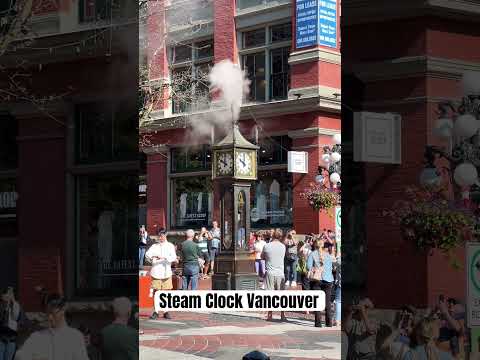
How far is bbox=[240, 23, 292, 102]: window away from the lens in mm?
3689

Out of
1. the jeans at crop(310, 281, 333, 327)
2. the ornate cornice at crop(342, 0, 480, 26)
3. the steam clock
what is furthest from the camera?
the steam clock

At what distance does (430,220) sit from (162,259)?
2006mm

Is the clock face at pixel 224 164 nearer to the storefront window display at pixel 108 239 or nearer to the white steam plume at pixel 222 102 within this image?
the white steam plume at pixel 222 102

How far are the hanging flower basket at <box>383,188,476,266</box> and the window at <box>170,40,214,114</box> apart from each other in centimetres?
146

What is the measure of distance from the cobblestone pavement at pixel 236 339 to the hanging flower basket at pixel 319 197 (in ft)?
1.55

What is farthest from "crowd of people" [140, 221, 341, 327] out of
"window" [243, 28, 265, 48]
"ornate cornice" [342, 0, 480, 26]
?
"ornate cornice" [342, 0, 480, 26]

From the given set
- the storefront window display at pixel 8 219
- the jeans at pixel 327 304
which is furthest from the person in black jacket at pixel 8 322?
the jeans at pixel 327 304

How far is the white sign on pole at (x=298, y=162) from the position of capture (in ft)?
10.8

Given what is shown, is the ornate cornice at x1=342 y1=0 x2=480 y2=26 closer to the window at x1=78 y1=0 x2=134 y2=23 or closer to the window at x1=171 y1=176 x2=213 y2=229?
the window at x1=78 y1=0 x2=134 y2=23

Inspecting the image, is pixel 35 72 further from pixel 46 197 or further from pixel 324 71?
pixel 324 71

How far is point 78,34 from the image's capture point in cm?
209

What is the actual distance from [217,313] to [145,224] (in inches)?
27.1

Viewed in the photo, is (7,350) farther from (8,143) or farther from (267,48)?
(267,48)

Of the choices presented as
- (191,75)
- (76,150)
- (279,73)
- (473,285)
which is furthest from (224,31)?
(473,285)
